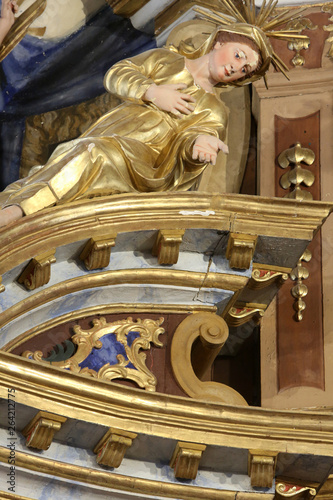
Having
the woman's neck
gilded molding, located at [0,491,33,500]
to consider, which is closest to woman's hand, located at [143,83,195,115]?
the woman's neck

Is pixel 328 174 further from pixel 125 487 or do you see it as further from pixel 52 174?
pixel 125 487

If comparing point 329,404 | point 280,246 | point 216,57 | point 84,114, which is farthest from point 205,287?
point 84,114

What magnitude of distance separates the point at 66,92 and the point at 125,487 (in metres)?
2.32

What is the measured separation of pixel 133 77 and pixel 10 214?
0.92m

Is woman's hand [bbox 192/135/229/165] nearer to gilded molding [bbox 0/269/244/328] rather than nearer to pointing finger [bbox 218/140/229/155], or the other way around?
pointing finger [bbox 218/140/229/155]

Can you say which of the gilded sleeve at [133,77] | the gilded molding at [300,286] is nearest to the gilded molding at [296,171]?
the gilded molding at [300,286]

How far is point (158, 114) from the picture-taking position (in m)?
4.85

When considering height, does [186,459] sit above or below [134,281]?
below

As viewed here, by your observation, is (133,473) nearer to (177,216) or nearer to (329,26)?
(177,216)

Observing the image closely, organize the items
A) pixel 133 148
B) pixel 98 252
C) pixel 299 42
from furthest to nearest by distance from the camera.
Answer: pixel 299 42 → pixel 133 148 → pixel 98 252

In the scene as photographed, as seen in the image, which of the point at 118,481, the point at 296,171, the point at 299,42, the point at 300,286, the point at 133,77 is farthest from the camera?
the point at 299,42

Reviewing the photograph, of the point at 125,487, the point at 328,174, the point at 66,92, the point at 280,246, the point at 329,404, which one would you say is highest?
the point at 66,92

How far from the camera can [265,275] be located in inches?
182

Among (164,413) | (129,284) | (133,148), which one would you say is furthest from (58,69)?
(164,413)
